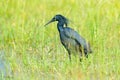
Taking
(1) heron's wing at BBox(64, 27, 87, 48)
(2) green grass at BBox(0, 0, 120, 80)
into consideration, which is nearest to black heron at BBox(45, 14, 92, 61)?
(1) heron's wing at BBox(64, 27, 87, 48)

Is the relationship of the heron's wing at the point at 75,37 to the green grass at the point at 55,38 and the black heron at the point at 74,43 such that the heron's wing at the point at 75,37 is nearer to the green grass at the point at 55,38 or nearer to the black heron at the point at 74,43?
the black heron at the point at 74,43

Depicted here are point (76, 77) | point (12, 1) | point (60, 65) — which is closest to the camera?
point (76, 77)

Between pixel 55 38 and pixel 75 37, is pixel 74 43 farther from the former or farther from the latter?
pixel 55 38

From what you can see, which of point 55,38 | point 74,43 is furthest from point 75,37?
point 55,38

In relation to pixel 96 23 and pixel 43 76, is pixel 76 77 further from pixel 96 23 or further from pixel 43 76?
pixel 96 23

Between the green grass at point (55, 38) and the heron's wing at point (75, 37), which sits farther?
the heron's wing at point (75, 37)

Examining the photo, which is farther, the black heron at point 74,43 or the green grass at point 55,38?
the black heron at point 74,43

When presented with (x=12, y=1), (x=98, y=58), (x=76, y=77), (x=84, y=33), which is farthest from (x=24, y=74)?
(x=12, y=1)

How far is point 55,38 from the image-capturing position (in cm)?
822

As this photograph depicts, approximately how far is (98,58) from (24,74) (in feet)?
3.66

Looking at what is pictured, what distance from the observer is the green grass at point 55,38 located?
6.49 metres

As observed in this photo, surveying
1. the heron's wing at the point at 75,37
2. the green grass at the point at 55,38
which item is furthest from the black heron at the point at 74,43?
the green grass at the point at 55,38

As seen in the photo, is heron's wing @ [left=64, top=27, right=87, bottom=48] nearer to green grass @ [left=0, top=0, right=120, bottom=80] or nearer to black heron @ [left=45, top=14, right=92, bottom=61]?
black heron @ [left=45, top=14, right=92, bottom=61]

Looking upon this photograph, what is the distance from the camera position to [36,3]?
10102 mm
